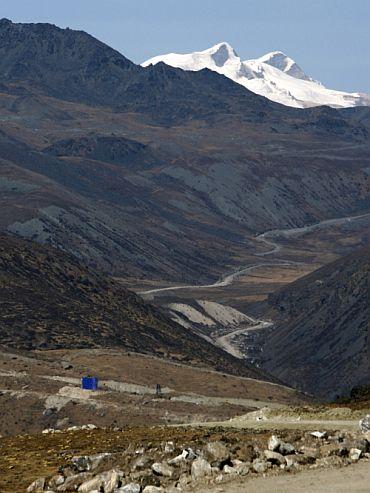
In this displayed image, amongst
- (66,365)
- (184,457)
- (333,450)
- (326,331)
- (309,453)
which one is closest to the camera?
(184,457)

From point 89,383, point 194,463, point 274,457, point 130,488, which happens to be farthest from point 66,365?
point 130,488

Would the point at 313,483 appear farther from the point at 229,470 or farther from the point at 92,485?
the point at 92,485

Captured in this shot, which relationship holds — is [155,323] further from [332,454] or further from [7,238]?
[332,454]

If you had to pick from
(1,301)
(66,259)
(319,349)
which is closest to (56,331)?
(1,301)

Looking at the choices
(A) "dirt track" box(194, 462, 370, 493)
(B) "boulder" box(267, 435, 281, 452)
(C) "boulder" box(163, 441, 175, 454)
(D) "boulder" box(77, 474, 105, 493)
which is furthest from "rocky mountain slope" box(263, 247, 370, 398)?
(D) "boulder" box(77, 474, 105, 493)

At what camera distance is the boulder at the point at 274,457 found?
27261 mm

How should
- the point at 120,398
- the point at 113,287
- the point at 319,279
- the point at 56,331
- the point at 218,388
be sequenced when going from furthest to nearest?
the point at 319,279
the point at 113,287
the point at 56,331
the point at 218,388
the point at 120,398

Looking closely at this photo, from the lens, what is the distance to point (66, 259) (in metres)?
144

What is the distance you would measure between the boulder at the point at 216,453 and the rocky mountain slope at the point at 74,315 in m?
82.1

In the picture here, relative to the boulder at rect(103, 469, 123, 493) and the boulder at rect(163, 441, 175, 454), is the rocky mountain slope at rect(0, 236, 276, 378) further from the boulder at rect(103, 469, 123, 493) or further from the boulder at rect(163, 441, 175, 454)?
the boulder at rect(103, 469, 123, 493)

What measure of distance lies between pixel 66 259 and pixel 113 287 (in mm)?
7662

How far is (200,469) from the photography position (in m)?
26.7

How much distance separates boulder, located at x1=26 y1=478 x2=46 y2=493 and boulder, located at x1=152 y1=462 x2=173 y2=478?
2.81 meters

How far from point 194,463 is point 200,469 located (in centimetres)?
26
